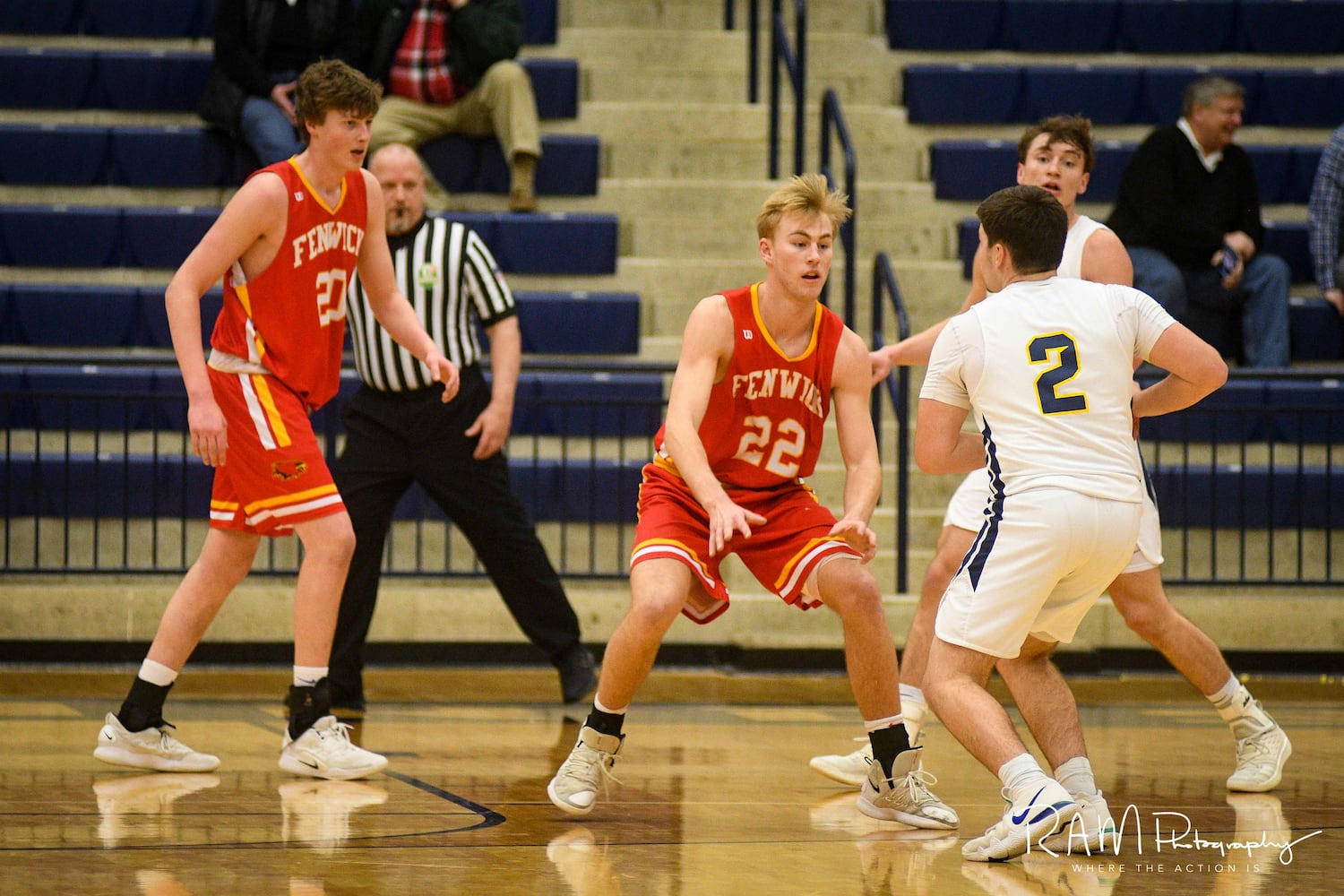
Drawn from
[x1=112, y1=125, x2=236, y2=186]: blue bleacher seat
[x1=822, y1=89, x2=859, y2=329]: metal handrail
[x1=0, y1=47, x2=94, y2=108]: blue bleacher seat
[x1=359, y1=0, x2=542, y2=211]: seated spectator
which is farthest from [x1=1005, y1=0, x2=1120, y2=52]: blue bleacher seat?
[x1=0, y1=47, x2=94, y2=108]: blue bleacher seat

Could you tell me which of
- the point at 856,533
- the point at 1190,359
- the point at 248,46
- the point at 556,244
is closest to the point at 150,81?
the point at 248,46

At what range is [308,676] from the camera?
4773 millimetres

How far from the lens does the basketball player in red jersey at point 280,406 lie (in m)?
4.69

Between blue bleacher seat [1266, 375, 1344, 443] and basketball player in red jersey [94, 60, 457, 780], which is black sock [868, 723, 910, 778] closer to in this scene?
basketball player in red jersey [94, 60, 457, 780]

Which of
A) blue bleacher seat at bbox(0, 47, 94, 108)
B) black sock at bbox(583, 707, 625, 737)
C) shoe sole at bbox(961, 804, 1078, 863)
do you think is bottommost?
shoe sole at bbox(961, 804, 1078, 863)

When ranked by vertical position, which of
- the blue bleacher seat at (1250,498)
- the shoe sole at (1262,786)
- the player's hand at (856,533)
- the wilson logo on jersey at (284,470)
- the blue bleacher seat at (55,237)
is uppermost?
the blue bleacher seat at (55,237)

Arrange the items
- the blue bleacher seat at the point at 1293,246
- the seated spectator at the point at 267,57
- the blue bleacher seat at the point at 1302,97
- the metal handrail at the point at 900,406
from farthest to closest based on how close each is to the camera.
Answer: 1. the blue bleacher seat at the point at 1302,97
2. the blue bleacher seat at the point at 1293,246
3. the seated spectator at the point at 267,57
4. the metal handrail at the point at 900,406

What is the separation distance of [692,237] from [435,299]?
3.52m

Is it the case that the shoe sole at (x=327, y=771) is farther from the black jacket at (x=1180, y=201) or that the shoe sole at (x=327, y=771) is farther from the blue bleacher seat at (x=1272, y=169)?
the blue bleacher seat at (x=1272, y=169)

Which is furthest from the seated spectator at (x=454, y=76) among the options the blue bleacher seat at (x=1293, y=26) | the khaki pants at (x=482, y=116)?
the blue bleacher seat at (x=1293, y=26)

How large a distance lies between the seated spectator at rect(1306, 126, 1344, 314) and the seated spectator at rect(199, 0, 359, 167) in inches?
203

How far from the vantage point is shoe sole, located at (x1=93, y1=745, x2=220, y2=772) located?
4707 mm

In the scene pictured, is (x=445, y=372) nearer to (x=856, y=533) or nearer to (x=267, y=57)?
(x=856, y=533)

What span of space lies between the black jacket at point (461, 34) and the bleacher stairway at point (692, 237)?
2.50ft
